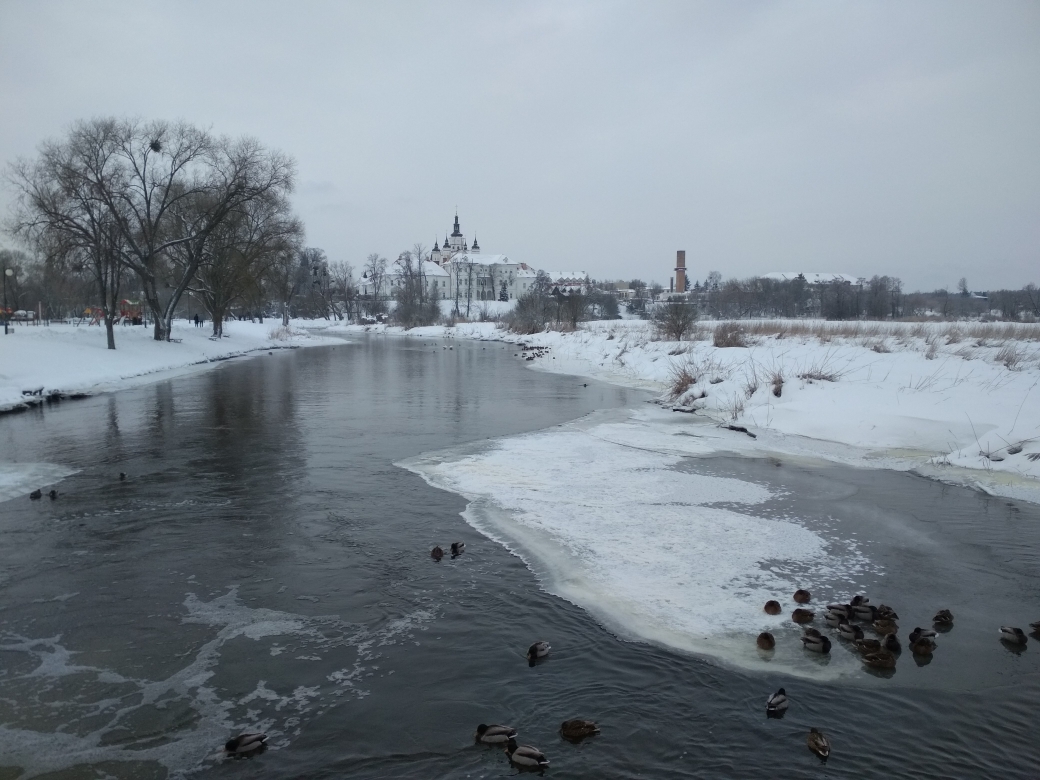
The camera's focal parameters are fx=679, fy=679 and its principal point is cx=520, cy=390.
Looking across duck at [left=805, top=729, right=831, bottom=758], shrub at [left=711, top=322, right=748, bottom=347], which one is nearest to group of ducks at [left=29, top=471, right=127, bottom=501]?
duck at [left=805, top=729, right=831, bottom=758]

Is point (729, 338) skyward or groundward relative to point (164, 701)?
skyward

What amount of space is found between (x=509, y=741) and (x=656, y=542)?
4314mm

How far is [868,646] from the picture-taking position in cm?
559

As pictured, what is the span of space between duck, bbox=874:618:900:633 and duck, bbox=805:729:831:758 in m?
1.76

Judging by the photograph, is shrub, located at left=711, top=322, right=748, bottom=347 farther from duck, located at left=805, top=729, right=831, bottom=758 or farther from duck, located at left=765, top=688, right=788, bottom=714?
duck, located at left=805, top=729, right=831, bottom=758

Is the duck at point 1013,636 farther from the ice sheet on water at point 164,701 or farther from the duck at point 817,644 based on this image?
the ice sheet on water at point 164,701

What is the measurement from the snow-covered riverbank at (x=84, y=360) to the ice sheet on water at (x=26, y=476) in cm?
940

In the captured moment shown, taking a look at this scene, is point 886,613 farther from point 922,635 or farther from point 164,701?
point 164,701

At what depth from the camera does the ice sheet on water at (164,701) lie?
14.3 feet

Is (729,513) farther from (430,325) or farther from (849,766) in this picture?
(430,325)

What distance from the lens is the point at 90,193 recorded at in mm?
34906

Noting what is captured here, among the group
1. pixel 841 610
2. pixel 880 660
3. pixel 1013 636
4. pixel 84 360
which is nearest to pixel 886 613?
pixel 841 610

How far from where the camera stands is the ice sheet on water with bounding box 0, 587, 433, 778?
435 centimetres

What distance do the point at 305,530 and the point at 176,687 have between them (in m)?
3.60
